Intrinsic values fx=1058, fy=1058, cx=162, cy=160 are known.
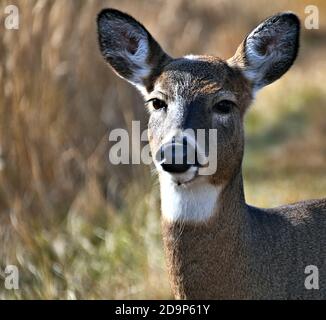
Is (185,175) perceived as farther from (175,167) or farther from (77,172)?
(77,172)

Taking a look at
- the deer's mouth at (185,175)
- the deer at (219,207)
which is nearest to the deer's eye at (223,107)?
the deer at (219,207)

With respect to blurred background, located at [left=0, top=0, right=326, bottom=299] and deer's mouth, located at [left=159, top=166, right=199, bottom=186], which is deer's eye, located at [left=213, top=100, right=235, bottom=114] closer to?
deer's mouth, located at [left=159, top=166, right=199, bottom=186]

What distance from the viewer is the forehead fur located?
5.35 m

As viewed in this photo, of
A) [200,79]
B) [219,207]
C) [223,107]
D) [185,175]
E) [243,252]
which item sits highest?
[200,79]

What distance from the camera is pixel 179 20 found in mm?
11492

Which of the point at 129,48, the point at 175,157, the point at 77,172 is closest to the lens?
the point at 175,157

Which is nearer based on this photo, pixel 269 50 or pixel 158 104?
pixel 158 104

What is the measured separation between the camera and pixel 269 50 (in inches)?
234

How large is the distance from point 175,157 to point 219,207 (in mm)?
556

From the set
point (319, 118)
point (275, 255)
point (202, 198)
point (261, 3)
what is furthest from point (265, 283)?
point (261, 3)

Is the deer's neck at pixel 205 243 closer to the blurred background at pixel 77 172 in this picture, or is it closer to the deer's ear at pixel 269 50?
the deer's ear at pixel 269 50

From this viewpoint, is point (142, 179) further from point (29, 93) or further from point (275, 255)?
point (275, 255)

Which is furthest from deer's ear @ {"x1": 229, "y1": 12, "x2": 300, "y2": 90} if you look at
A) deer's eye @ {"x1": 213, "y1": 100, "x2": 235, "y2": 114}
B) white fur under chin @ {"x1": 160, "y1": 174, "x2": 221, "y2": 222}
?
white fur under chin @ {"x1": 160, "y1": 174, "x2": 221, "y2": 222}

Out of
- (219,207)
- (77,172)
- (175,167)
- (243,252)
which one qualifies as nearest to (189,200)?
(219,207)
